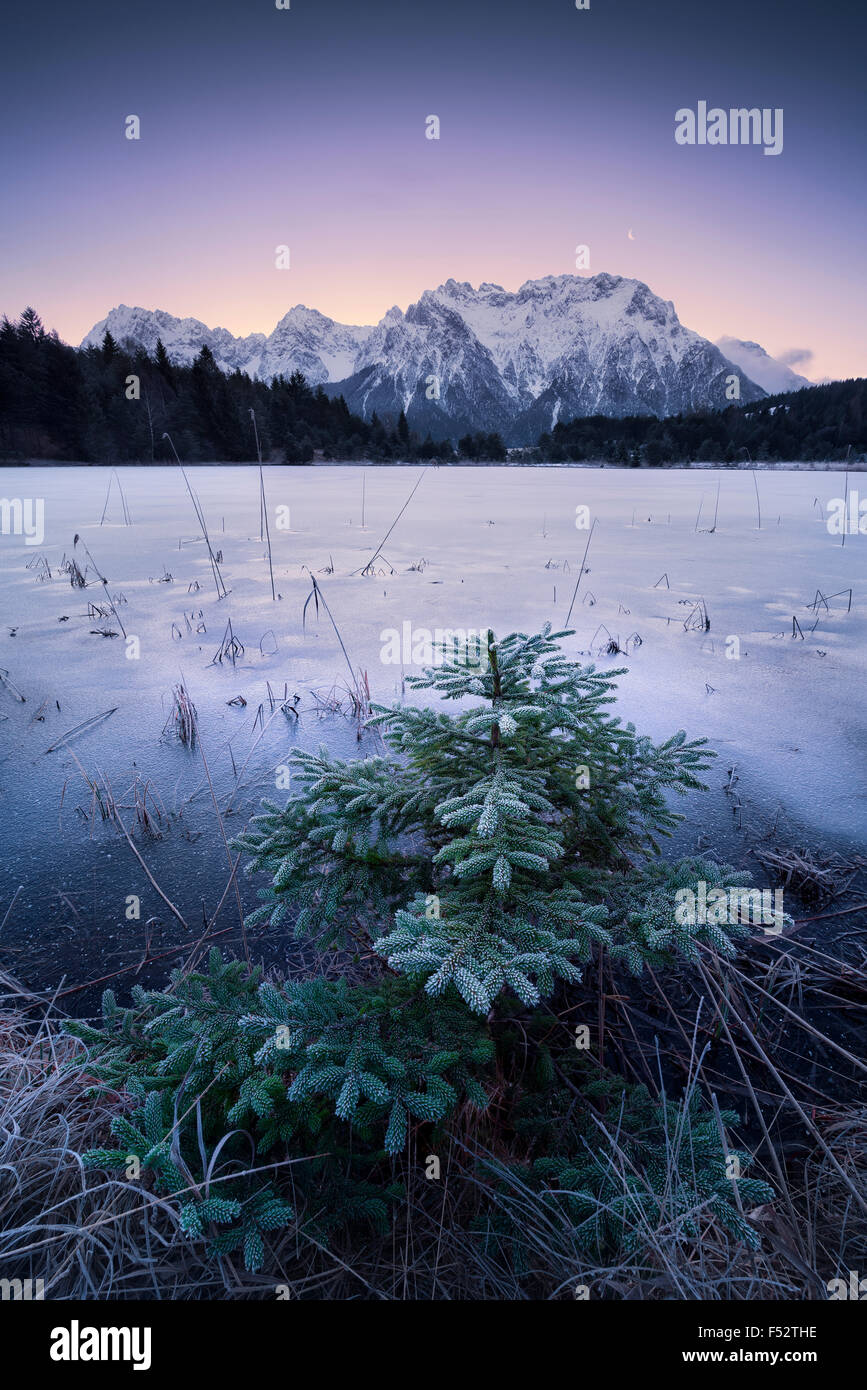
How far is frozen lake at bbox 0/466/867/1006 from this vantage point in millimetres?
2631

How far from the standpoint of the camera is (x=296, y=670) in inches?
188

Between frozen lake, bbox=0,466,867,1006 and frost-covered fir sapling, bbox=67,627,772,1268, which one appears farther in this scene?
frozen lake, bbox=0,466,867,1006

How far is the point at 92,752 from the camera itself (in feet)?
11.7

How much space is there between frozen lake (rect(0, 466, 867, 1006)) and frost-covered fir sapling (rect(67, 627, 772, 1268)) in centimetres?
78

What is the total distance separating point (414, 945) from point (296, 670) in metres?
3.75

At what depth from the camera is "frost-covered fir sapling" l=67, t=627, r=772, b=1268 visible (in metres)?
1.17

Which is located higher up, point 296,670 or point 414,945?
point 296,670

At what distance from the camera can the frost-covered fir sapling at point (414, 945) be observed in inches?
46.1

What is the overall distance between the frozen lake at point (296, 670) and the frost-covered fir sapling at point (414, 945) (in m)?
0.78

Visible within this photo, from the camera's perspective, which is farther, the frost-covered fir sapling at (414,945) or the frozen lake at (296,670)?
the frozen lake at (296,670)

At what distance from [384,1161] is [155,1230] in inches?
21.1

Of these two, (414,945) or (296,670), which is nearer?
(414,945)
